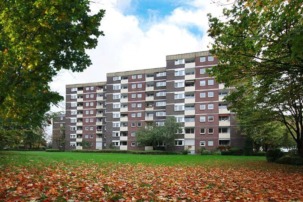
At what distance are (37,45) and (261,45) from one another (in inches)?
320

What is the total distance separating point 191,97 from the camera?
208ft

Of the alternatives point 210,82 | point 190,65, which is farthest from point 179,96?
point 210,82

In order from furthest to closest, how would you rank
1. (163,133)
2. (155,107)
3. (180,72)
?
(155,107)
(180,72)
(163,133)

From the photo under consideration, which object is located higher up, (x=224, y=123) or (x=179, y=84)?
(x=179, y=84)

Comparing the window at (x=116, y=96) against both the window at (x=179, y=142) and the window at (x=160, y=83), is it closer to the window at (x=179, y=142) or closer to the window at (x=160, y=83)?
the window at (x=160, y=83)

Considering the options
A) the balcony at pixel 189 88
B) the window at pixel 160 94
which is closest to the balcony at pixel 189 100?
the balcony at pixel 189 88

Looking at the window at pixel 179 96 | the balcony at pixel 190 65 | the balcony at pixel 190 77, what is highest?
the balcony at pixel 190 65

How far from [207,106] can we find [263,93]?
4337 centimetres

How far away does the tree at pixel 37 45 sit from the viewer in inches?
307

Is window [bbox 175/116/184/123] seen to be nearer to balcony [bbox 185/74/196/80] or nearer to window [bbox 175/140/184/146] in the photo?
window [bbox 175/140/184/146]

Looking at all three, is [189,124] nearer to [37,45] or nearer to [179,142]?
[179,142]

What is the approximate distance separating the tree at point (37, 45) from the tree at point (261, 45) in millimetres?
5692

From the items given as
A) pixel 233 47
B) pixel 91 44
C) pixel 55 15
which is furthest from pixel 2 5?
pixel 233 47

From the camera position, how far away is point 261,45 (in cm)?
1117
